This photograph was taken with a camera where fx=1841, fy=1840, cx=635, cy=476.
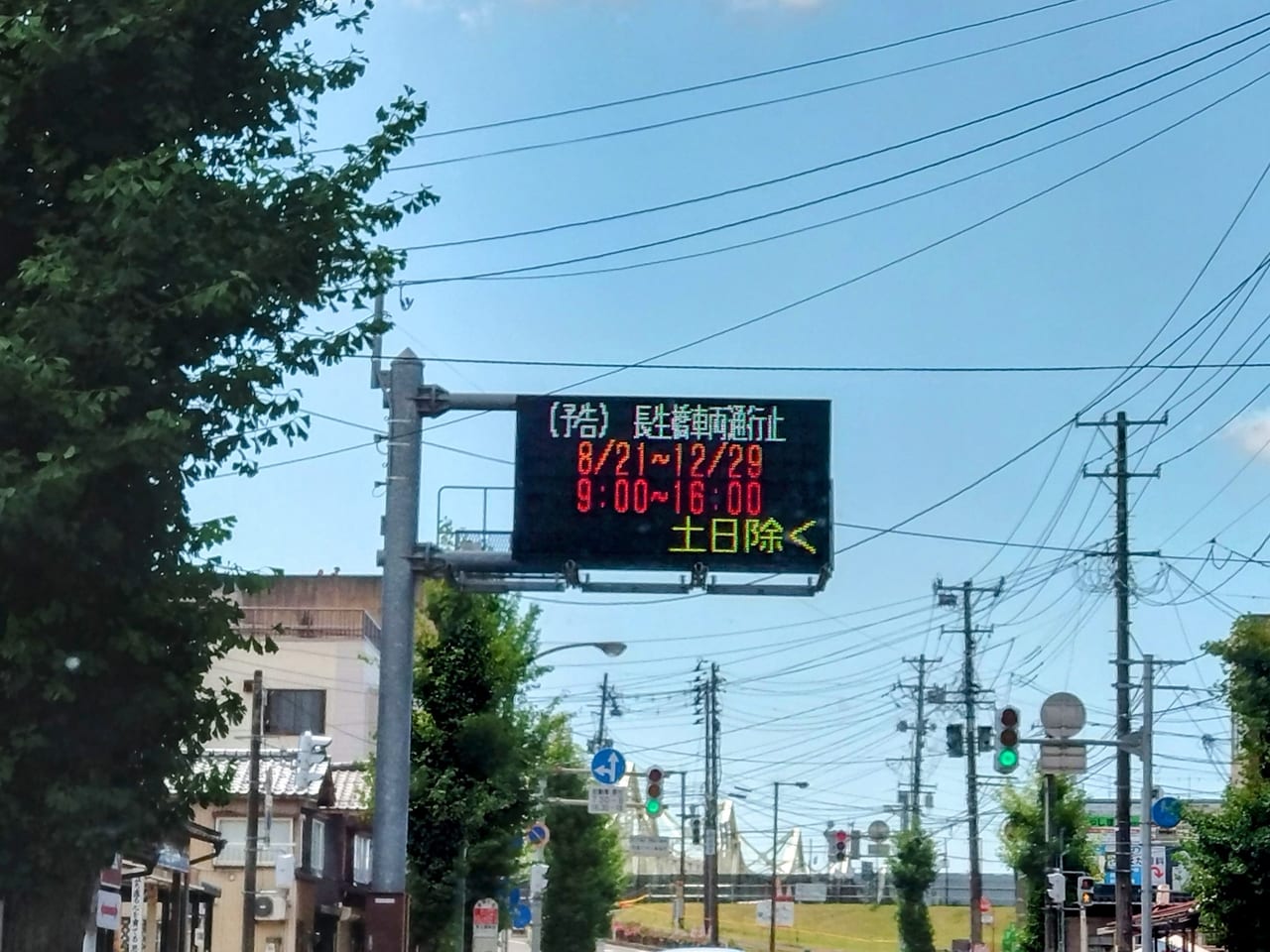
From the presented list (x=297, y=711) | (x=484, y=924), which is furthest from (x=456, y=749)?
(x=297, y=711)

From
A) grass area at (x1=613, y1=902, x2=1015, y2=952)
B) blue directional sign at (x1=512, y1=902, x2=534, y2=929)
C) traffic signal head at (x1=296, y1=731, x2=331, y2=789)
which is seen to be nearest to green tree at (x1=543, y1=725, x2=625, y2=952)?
traffic signal head at (x1=296, y1=731, x2=331, y2=789)

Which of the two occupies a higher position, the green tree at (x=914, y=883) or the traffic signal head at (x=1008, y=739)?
the traffic signal head at (x=1008, y=739)

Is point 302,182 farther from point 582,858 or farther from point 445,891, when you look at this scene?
point 582,858

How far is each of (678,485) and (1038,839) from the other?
200 ft

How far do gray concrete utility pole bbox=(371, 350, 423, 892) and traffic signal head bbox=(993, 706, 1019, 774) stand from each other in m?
12.1

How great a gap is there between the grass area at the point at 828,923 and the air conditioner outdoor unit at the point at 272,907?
69.8 metres

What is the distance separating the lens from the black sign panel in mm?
23531

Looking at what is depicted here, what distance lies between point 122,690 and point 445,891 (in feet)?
94.6

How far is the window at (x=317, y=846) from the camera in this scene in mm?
58781

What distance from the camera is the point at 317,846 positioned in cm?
6012

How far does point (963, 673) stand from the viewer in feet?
230

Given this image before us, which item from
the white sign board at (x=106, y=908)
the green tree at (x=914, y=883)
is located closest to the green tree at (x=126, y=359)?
the white sign board at (x=106, y=908)

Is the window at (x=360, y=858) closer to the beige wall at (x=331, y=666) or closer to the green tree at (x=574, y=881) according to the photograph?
the beige wall at (x=331, y=666)

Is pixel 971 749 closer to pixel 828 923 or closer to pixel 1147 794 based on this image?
pixel 1147 794
